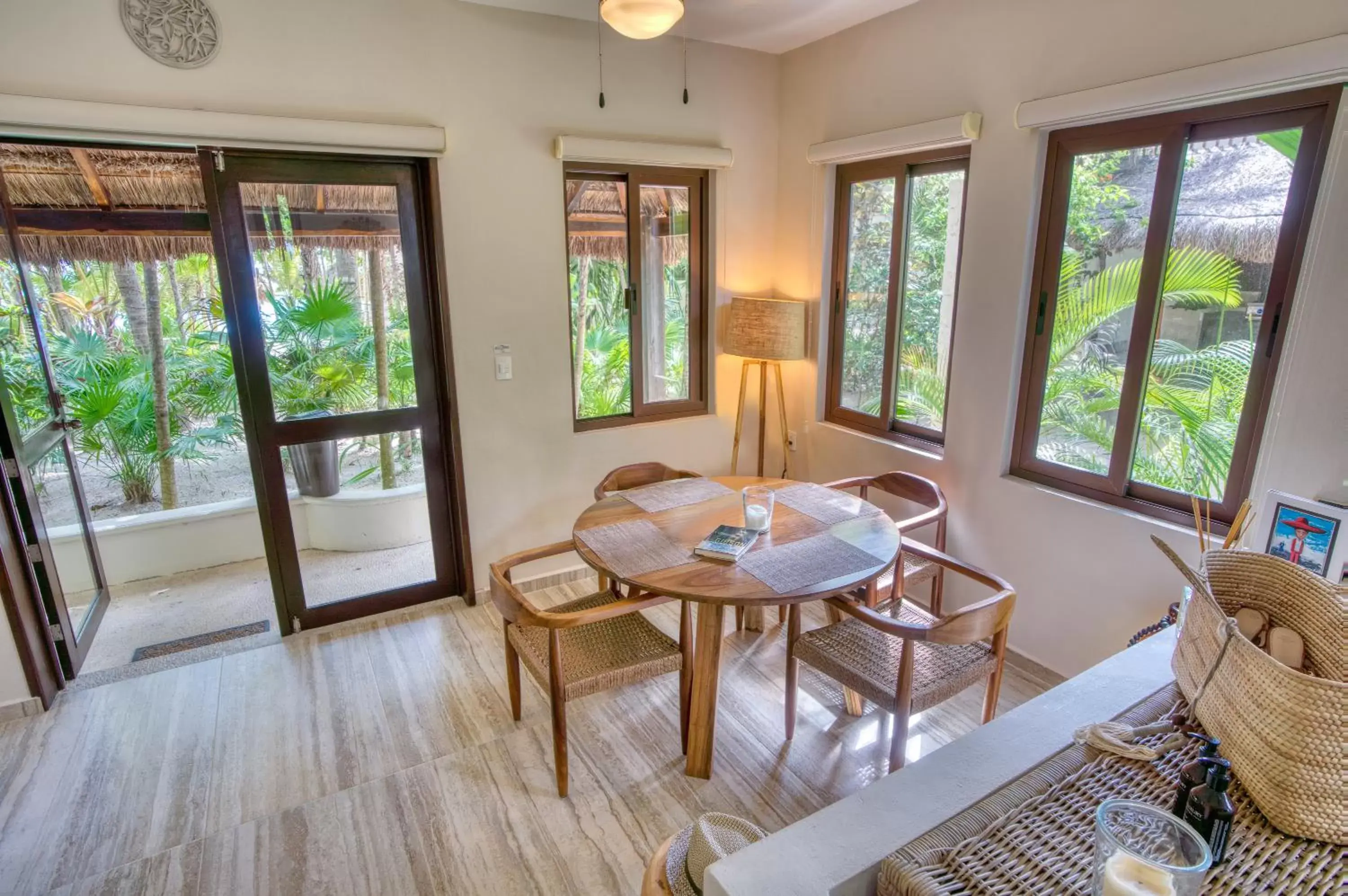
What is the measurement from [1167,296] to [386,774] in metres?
3.04

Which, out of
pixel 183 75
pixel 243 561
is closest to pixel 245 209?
pixel 183 75

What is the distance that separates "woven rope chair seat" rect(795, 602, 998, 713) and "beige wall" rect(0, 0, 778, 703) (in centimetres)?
166

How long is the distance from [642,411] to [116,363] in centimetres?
330

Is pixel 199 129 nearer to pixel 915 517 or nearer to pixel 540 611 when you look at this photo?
pixel 540 611

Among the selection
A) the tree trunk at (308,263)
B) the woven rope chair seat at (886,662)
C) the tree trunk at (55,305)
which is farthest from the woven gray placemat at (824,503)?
the tree trunk at (55,305)

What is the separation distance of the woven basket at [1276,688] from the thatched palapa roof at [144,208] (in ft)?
9.83

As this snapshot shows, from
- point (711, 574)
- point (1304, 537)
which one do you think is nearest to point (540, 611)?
point (711, 574)

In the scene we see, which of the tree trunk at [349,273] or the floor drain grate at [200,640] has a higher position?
the tree trunk at [349,273]

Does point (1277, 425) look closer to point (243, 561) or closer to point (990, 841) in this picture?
point (990, 841)

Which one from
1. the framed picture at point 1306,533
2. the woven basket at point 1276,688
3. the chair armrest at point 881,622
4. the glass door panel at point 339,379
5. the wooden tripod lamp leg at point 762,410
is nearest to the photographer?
the woven basket at point 1276,688

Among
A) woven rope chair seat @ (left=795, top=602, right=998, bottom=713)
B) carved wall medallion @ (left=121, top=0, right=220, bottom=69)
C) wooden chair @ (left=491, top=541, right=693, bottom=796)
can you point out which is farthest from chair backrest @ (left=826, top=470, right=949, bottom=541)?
carved wall medallion @ (left=121, top=0, right=220, bottom=69)

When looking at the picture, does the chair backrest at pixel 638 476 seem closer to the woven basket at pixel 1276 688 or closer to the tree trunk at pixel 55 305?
the woven basket at pixel 1276 688

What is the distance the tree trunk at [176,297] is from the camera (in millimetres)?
4137

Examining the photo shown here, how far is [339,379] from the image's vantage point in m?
2.94
